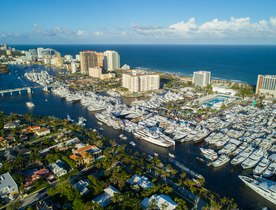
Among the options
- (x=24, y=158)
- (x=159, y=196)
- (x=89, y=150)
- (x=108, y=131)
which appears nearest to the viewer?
(x=159, y=196)

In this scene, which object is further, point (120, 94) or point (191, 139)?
point (120, 94)

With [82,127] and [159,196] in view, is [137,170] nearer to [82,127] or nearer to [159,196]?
[159,196]

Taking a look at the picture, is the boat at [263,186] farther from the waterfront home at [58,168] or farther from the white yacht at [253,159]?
the waterfront home at [58,168]

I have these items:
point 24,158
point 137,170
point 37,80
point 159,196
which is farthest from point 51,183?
point 37,80

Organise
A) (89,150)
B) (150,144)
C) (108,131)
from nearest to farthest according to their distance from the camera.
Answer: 1. (89,150)
2. (150,144)
3. (108,131)

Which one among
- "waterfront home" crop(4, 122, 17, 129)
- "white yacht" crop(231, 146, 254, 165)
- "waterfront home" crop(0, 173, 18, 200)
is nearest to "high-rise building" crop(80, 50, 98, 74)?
"waterfront home" crop(4, 122, 17, 129)

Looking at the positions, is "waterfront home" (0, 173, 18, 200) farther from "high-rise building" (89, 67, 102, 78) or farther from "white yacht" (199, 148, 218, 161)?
"high-rise building" (89, 67, 102, 78)
